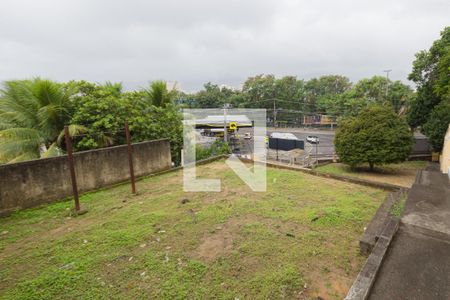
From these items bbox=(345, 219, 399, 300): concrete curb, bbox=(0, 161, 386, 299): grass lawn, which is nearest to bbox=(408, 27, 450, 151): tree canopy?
bbox=(0, 161, 386, 299): grass lawn

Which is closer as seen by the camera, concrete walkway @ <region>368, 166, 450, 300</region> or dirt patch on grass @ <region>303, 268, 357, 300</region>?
concrete walkway @ <region>368, 166, 450, 300</region>

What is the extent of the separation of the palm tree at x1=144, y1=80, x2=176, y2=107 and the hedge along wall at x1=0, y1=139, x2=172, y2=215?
9.41 feet

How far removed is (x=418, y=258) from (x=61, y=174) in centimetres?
639

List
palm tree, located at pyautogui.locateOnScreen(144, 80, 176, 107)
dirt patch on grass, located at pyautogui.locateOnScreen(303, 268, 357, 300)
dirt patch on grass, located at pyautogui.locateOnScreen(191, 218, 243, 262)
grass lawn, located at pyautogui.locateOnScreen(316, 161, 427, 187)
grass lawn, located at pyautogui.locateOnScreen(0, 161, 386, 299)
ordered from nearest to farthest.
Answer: dirt patch on grass, located at pyautogui.locateOnScreen(303, 268, 357, 300)
grass lawn, located at pyautogui.locateOnScreen(0, 161, 386, 299)
dirt patch on grass, located at pyautogui.locateOnScreen(191, 218, 243, 262)
palm tree, located at pyautogui.locateOnScreen(144, 80, 176, 107)
grass lawn, located at pyautogui.locateOnScreen(316, 161, 427, 187)

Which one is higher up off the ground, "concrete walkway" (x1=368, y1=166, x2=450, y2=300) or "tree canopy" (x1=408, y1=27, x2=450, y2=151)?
"tree canopy" (x1=408, y1=27, x2=450, y2=151)

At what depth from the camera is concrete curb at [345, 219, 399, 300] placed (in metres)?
1.95

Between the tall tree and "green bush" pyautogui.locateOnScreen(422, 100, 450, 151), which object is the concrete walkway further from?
the tall tree

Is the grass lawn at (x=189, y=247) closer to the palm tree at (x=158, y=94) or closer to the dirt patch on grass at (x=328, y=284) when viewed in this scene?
the dirt patch on grass at (x=328, y=284)

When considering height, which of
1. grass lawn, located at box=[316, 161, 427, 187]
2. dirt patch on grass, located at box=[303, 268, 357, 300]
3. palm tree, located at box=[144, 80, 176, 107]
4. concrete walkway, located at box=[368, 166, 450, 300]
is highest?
palm tree, located at box=[144, 80, 176, 107]

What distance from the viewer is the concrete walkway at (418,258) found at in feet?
6.48

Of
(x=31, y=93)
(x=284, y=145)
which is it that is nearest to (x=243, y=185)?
(x=31, y=93)

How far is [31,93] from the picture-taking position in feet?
18.9

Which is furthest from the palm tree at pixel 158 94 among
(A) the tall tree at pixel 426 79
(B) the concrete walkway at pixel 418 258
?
(A) the tall tree at pixel 426 79

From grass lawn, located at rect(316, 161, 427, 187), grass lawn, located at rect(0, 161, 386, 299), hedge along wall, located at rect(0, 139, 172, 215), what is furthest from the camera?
grass lawn, located at rect(316, 161, 427, 187)
